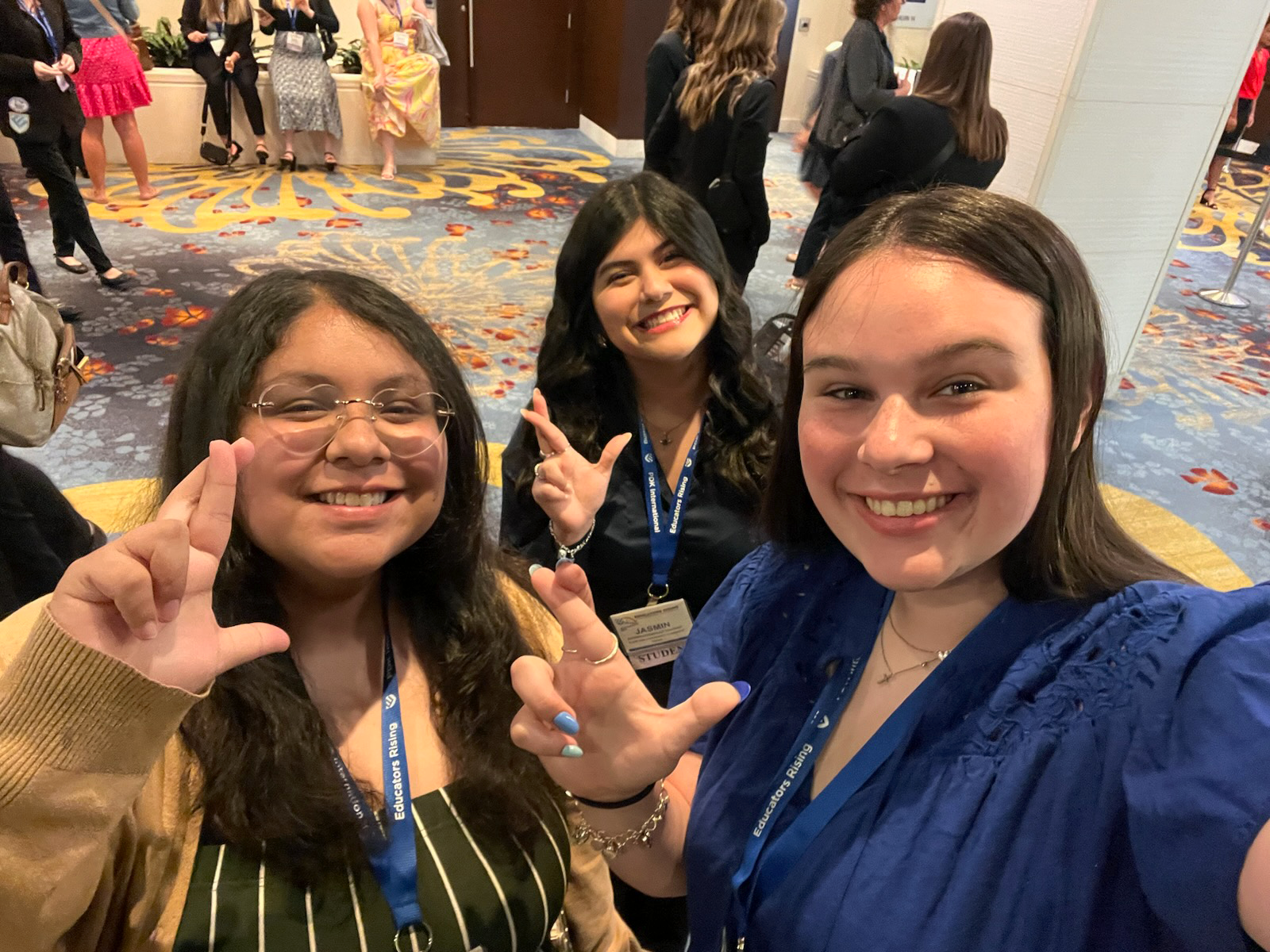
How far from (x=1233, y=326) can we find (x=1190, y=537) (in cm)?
306

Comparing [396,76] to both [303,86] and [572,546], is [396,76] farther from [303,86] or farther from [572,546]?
[572,546]

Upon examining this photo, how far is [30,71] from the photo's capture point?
Result: 13.1 ft

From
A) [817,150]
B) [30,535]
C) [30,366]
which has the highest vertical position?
[817,150]

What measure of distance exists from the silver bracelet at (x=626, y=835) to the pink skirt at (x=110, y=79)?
6.41 meters

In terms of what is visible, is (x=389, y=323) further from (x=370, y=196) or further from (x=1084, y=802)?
(x=370, y=196)

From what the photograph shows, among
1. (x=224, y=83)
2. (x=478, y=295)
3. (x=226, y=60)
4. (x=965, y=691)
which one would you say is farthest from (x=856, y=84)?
(x=224, y=83)

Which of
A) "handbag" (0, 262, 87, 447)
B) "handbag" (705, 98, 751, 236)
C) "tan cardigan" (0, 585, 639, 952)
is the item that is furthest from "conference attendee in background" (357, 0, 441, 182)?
"tan cardigan" (0, 585, 639, 952)

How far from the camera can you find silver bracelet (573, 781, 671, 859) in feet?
3.49

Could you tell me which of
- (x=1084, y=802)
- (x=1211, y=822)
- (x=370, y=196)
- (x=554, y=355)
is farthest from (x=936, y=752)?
(x=370, y=196)

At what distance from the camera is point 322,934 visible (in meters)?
1.04

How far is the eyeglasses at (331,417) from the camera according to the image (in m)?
1.12

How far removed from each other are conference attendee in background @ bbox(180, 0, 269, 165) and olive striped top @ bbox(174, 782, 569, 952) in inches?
286

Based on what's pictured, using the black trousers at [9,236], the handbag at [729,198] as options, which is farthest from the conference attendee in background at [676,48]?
the black trousers at [9,236]

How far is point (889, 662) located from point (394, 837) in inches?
27.4
